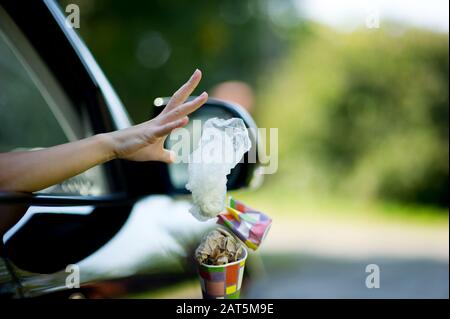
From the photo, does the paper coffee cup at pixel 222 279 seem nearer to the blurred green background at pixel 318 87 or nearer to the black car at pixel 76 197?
the black car at pixel 76 197

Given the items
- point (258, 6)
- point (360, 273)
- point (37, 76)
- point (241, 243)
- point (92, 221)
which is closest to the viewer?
point (241, 243)

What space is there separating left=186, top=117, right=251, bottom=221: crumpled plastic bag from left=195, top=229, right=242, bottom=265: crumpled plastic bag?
0.05 metres

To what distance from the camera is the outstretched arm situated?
1.38m

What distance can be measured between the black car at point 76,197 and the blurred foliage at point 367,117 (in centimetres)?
775

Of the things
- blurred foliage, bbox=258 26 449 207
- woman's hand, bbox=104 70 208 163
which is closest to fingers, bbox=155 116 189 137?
woman's hand, bbox=104 70 208 163

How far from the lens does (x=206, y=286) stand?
1496mm

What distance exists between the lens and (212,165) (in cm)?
146

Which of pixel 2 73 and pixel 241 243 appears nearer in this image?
pixel 241 243

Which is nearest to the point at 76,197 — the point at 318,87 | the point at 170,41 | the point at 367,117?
the point at 367,117

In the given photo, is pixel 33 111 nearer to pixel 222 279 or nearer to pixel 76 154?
pixel 76 154

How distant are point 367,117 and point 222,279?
29.4ft
